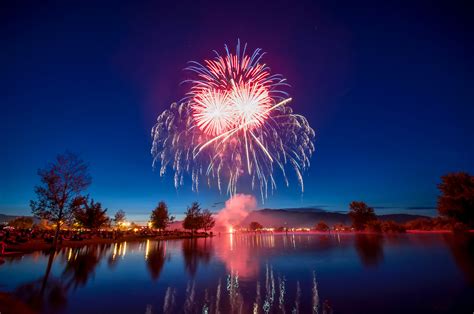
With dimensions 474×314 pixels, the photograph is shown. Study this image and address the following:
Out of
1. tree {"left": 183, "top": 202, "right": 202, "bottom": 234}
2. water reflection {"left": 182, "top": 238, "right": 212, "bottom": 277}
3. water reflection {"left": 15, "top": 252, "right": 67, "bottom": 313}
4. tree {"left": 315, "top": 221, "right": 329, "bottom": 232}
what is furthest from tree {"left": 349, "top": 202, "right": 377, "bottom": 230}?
water reflection {"left": 15, "top": 252, "right": 67, "bottom": 313}

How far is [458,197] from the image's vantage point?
62.9 meters

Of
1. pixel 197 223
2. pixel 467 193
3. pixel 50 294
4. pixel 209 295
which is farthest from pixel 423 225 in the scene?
pixel 50 294

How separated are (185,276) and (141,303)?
670 cm

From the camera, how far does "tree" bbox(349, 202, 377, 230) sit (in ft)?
397

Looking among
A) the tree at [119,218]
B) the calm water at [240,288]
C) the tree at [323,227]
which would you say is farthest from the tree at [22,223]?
the tree at [323,227]

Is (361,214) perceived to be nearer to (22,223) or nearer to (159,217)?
(159,217)

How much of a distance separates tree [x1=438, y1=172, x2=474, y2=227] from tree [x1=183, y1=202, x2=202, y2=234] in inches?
3013

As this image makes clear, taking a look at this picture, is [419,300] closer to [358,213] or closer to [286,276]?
[286,276]

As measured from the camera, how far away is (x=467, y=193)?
6197cm

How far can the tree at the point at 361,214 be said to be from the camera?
12106 centimetres

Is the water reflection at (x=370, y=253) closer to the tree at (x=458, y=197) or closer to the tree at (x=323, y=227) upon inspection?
the tree at (x=458, y=197)

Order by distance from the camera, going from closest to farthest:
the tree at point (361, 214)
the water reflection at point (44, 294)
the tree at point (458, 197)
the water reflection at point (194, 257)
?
the water reflection at point (44, 294) → the water reflection at point (194, 257) → the tree at point (458, 197) → the tree at point (361, 214)

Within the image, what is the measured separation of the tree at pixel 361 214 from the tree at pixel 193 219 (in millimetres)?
78610

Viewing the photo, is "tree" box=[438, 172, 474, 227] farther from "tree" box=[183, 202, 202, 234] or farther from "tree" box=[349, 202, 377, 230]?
"tree" box=[183, 202, 202, 234]
